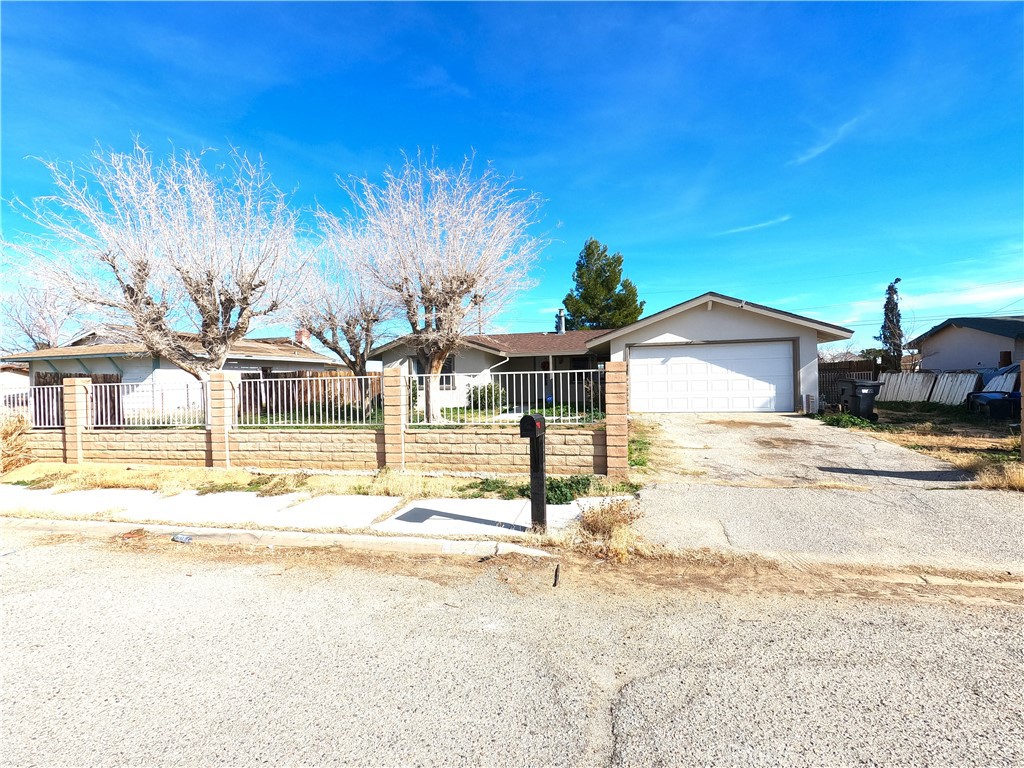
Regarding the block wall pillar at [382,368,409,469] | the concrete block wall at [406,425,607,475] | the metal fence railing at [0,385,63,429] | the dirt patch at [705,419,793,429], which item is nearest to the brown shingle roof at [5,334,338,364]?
the metal fence railing at [0,385,63,429]

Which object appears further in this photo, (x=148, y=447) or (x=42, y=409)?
(x=42, y=409)

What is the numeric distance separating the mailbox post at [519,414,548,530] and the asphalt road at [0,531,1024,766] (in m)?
1.07

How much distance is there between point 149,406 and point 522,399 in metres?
7.31

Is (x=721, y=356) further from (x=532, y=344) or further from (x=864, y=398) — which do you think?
(x=532, y=344)

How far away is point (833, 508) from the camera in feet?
20.5

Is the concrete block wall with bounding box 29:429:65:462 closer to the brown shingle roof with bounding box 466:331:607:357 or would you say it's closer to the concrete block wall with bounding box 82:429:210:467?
the concrete block wall with bounding box 82:429:210:467

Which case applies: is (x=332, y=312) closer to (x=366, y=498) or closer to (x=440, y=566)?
(x=366, y=498)

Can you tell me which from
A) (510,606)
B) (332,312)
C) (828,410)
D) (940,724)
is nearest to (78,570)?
(510,606)

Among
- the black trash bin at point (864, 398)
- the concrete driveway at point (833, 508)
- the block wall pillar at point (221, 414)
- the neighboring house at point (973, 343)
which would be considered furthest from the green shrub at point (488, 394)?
the neighboring house at point (973, 343)

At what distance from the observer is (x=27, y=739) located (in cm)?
249

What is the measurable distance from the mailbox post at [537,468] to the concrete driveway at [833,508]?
1148 mm

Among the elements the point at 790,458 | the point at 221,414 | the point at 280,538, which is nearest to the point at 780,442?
the point at 790,458

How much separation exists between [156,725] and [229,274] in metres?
12.0

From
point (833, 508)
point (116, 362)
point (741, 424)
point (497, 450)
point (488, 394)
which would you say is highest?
point (116, 362)
